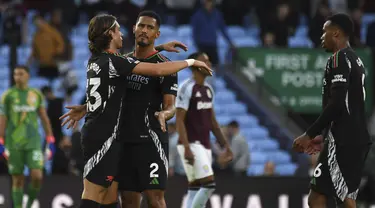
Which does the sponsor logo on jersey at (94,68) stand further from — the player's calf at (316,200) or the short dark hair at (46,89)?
the short dark hair at (46,89)

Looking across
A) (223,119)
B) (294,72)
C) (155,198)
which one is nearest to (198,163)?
(155,198)

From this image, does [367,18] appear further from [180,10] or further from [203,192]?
[203,192]

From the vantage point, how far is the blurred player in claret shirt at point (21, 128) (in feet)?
47.6

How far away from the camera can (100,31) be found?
926cm

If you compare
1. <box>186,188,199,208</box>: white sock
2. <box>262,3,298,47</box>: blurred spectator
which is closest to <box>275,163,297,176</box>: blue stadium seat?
<box>262,3,298,47</box>: blurred spectator

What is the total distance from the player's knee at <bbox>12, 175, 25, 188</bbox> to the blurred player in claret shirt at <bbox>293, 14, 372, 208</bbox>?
227 inches

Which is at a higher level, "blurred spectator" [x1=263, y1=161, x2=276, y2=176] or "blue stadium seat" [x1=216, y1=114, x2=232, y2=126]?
"blue stadium seat" [x1=216, y1=114, x2=232, y2=126]

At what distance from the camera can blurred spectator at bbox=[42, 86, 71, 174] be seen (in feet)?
57.2

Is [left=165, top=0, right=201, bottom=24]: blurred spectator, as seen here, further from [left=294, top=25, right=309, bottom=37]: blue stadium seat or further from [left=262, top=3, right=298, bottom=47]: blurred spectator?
[left=294, top=25, right=309, bottom=37]: blue stadium seat

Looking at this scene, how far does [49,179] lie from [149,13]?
622 centimetres

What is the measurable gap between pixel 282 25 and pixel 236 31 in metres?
1.96

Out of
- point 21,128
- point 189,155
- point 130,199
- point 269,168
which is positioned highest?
point 21,128

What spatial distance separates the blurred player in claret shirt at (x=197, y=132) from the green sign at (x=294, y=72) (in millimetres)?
8853

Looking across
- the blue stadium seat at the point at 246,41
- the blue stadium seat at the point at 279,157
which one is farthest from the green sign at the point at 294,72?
the blue stadium seat at the point at 246,41
